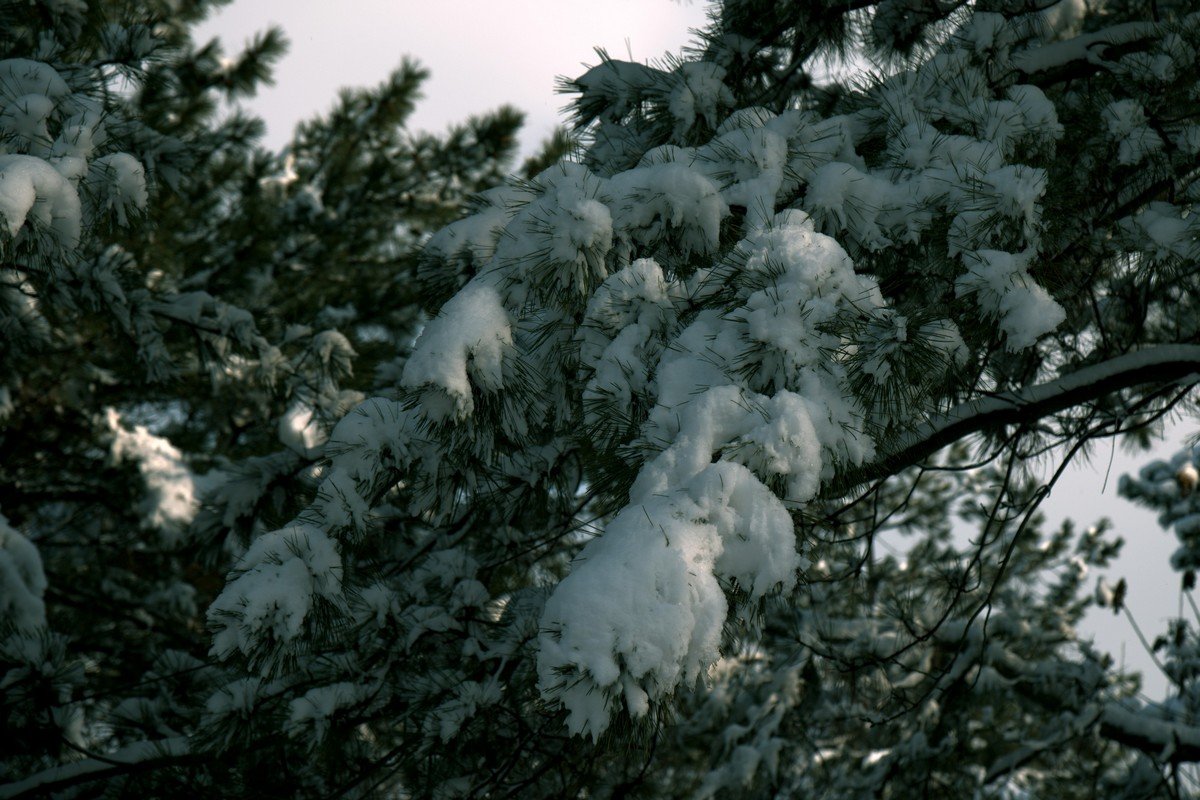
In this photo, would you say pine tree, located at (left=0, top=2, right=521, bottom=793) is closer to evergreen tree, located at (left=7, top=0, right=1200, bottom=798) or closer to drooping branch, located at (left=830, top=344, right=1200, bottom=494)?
evergreen tree, located at (left=7, top=0, right=1200, bottom=798)

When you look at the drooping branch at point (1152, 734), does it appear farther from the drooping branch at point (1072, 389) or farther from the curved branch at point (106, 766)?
the curved branch at point (106, 766)

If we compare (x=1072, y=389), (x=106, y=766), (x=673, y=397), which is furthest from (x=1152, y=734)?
(x=106, y=766)

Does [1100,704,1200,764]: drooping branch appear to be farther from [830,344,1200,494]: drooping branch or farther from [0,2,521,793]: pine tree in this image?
[0,2,521,793]: pine tree

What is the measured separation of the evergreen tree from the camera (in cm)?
173

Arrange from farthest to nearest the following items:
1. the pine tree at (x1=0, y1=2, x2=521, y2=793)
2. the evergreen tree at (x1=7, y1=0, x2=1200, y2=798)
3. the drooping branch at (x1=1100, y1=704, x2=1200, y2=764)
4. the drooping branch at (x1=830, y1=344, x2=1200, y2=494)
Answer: the drooping branch at (x1=1100, y1=704, x2=1200, y2=764), the pine tree at (x1=0, y1=2, x2=521, y2=793), the drooping branch at (x1=830, y1=344, x2=1200, y2=494), the evergreen tree at (x1=7, y1=0, x2=1200, y2=798)

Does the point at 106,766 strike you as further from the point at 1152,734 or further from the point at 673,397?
the point at 1152,734

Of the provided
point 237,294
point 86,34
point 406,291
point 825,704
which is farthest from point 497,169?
point 825,704

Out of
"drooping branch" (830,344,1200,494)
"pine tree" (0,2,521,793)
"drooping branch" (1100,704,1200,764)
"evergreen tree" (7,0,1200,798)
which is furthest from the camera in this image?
"drooping branch" (1100,704,1200,764)

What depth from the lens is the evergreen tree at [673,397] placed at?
5.66ft

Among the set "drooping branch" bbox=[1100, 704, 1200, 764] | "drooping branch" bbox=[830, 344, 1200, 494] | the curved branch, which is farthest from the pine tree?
"drooping branch" bbox=[1100, 704, 1200, 764]

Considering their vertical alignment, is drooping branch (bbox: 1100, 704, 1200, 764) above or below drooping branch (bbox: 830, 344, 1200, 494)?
below

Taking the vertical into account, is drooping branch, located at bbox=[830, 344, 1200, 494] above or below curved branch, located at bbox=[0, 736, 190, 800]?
above

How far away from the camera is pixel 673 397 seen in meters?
1.87

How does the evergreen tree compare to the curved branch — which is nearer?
the evergreen tree
